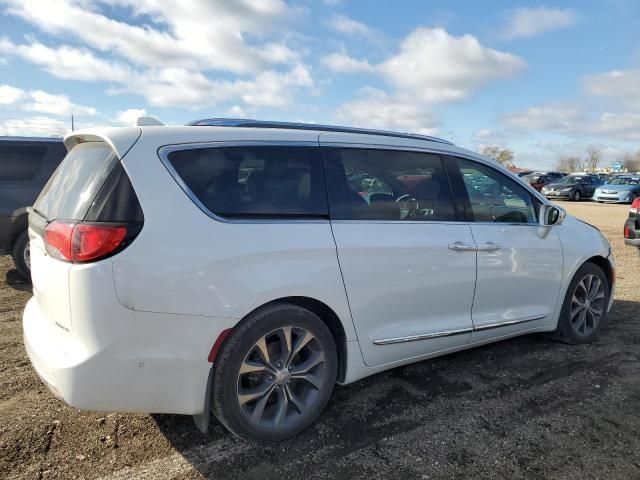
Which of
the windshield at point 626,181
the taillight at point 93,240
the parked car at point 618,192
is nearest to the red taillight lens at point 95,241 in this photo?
the taillight at point 93,240

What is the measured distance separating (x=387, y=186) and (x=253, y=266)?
1218mm

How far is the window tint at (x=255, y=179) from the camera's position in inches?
106

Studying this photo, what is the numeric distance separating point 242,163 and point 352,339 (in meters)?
1.25

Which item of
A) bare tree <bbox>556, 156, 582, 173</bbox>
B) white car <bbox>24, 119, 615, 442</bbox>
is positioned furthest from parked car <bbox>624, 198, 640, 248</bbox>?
bare tree <bbox>556, 156, 582, 173</bbox>

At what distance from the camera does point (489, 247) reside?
374 centimetres

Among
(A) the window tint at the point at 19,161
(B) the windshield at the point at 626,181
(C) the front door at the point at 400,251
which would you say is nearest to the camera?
(C) the front door at the point at 400,251

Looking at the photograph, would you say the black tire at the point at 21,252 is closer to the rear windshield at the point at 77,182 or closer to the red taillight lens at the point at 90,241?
the rear windshield at the point at 77,182

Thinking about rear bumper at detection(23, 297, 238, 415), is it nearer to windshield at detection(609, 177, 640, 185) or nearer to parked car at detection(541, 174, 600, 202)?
parked car at detection(541, 174, 600, 202)

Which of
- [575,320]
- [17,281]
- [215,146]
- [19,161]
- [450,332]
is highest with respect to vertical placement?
[19,161]

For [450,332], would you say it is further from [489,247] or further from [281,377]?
[281,377]

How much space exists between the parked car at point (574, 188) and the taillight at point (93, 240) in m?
30.5

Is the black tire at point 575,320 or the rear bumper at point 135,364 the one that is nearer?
the rear bumper at point 135,364

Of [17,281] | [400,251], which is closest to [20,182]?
[17,281]

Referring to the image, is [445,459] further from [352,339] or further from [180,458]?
[180,458]
